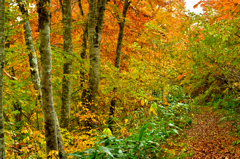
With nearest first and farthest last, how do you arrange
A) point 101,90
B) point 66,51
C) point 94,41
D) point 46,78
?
point 46,78
point 66,51
point 94,41
point 101,90

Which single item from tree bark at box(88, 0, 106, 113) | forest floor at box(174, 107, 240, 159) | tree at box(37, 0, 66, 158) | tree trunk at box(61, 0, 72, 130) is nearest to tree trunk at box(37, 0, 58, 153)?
tree at box(37, 0, 66, 158)

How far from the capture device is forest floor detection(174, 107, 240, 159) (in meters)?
4.87

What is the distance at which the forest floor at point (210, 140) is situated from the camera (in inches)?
192

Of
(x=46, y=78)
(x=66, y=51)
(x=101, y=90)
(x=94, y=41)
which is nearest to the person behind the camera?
(x=46, y=78)

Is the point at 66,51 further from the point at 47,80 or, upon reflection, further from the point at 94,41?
the point at 47,80

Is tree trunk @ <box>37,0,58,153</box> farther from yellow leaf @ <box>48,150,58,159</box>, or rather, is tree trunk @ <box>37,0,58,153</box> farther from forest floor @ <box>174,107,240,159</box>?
forest floor @ <box>174,107,240,159</box>

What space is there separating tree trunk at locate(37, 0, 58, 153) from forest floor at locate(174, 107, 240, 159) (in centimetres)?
358

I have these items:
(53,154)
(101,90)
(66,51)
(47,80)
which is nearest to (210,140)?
(101,90)

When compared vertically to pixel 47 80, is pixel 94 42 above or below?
above

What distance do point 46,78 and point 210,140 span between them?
5.26 m

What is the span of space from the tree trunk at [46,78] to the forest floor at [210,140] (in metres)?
3.58

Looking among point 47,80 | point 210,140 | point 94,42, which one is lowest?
point 210,140

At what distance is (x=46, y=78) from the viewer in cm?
346

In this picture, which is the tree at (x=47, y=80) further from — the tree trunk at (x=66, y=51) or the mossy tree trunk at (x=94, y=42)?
the mossy tree trunk at (x=94, y=42)
